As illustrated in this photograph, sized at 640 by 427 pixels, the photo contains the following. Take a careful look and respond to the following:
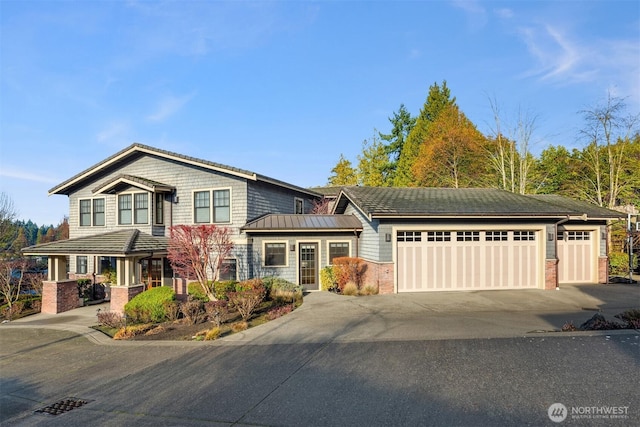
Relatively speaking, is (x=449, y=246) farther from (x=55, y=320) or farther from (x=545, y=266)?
(x=55, y=320)

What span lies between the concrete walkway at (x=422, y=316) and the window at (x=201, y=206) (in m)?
5.63

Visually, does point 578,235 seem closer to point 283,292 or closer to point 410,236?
point 410,236

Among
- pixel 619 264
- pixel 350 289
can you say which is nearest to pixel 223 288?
pixel 350 289

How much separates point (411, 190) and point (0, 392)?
54.1ft

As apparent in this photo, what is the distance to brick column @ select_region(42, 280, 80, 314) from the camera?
48.0 feet

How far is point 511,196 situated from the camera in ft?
56.0

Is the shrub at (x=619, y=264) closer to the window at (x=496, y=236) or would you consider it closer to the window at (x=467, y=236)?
the window at (x=496, y=236)

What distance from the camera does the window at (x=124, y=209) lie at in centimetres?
1794

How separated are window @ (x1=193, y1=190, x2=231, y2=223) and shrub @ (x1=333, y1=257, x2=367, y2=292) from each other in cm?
584

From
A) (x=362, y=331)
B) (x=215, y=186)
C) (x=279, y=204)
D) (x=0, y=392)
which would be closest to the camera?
(x=0, y=392)

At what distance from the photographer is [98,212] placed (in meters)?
19.2

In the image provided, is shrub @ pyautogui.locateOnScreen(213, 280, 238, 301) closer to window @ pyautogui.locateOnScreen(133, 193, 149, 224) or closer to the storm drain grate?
window @ pyautogui.locateOnScreen(133, 193, 149, 224)

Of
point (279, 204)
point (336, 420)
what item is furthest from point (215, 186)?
point (336, 420)

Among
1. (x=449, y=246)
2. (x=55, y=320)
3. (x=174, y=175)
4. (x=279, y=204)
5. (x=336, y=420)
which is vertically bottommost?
(x=55, y=320)
